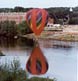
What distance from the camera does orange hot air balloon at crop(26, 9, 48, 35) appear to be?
8.52ft

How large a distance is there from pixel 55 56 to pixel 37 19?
47 cm

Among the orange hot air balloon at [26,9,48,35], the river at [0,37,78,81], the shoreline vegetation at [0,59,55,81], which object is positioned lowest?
the river at [0,37,78,81]

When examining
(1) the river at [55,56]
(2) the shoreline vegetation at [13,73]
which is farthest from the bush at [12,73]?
(1) the river at [55,56]

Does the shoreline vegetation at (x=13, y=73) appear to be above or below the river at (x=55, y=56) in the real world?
above

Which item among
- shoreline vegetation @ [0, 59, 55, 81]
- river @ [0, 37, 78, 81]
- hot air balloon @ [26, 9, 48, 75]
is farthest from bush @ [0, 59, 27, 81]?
hot air balloon @ [26, 9, 48, 75]

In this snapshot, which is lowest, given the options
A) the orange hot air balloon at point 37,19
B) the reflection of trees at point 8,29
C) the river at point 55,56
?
the river at point 55,56

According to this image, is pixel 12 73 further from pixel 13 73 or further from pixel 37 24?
pixel 37 24

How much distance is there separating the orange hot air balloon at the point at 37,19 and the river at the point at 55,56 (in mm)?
180

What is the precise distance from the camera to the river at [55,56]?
2.41 m

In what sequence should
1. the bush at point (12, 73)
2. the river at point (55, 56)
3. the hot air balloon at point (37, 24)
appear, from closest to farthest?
the bush at point (12, 73)
the river at point (55, 56)
the hot air balloon at point (37, 24)

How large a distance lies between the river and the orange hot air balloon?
0.18 m

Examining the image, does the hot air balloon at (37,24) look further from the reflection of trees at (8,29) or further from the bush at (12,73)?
the bush at (12,73)

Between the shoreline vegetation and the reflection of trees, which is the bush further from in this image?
the reflection of trees

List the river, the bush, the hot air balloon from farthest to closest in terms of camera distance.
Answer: the hot air balloon, the river, the bush
